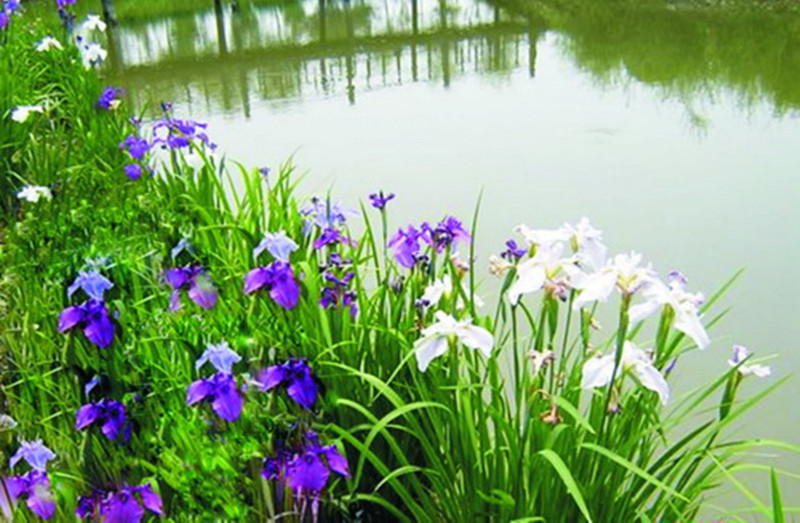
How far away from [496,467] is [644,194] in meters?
3.17

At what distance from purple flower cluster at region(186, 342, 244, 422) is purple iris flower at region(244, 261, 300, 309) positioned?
0.17 meters

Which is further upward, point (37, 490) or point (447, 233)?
point (447, 233)

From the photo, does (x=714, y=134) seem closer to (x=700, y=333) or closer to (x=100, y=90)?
(x=100, y=90)

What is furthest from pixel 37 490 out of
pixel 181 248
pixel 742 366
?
pixel 742 366

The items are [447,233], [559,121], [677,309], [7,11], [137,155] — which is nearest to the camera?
[677,309]

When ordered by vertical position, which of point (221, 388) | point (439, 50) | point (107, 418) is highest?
point (221, 388)

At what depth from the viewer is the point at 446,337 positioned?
3.94 ft

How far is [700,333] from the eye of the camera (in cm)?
103

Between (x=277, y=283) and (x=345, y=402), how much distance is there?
0.26 m

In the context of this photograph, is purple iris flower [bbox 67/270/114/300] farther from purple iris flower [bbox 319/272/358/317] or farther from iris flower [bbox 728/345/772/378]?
iris flower [bbox 728/345/772/378]

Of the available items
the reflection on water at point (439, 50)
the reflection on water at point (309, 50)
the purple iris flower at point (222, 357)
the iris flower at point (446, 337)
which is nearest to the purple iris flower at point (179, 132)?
the purple iris flower at point (222, 357)

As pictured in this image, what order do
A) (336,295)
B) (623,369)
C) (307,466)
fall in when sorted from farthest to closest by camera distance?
1. (336,295)
2. (307,466)
3. (623,369)

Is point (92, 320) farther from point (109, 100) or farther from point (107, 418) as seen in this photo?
point (109, 100)

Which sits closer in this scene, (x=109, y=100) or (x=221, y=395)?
(x=221, y=395)
